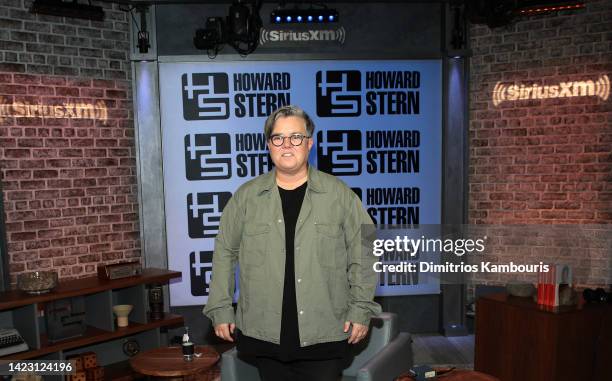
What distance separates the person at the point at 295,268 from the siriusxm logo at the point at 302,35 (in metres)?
3.15

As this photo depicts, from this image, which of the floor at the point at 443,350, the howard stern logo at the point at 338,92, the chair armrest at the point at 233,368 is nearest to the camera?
the chair armrest at the point at 233,368

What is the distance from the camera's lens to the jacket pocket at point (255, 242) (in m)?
2.23

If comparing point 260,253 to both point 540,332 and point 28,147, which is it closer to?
point 540,332

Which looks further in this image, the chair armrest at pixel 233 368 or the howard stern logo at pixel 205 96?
the howard stern logo at pixel 205 96

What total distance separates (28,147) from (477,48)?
14.6 feet

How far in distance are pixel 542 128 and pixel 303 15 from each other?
2.64 meters

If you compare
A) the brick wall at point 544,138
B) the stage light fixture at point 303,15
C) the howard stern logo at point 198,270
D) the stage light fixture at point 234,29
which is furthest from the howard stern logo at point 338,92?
the howard stern logo at point 198,270

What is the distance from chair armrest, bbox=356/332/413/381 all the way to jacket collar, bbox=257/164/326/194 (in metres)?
1.12

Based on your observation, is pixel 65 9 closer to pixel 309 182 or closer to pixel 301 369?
pixel 309 182

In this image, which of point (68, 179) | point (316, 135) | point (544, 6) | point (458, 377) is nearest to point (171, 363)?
point (458, 377)

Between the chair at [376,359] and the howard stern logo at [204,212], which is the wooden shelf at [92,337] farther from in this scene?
the chair at [376,359]

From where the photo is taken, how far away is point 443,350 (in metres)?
4.93

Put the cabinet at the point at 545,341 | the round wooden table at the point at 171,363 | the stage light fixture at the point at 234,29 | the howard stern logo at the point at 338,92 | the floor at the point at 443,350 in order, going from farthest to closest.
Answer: the howard stern logo at the point at 338,92
the stage light fixture at the point at 234,29
the floor at the point at 443,350
the cabinet at the point at 545,341
the round wooden table at the point at 171,363

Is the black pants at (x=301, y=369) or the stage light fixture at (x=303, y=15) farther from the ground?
the stage light fixture at (x=303, y=15)
